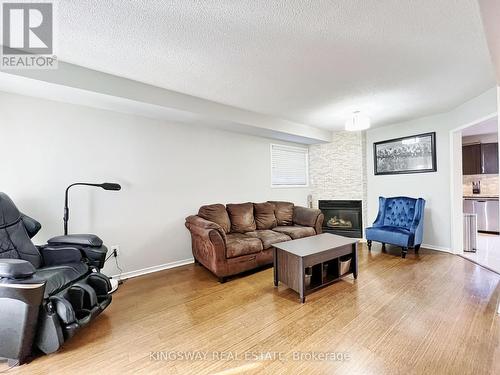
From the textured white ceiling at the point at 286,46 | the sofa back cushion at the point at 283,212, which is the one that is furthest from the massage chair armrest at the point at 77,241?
the sofa back cushion at the point at 283,212

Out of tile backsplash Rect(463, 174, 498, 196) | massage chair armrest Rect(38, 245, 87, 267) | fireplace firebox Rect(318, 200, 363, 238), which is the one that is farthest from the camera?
tile backsplash Rect(463, 174, 498, 196)

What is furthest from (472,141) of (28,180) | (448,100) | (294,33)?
(28,180)

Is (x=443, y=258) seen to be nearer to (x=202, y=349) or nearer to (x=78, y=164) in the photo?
(x=202, y=349)

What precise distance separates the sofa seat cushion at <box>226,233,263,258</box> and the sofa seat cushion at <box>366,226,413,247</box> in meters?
2.12

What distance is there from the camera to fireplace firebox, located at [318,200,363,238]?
4562 mm

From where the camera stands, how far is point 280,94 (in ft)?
9.41

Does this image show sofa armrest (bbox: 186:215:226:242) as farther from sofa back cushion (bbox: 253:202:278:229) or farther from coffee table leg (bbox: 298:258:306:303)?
sofa back cushion (bbox: 253:202:278:229)

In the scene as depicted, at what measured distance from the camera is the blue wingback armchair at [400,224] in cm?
343

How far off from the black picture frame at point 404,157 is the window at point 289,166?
4.74 feet

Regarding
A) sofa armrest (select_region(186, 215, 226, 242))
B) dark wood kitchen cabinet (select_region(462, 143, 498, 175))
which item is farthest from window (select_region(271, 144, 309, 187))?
dark wood kitchen cabinet (select_region(462, 143, 498, 175))

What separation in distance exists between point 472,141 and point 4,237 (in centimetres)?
818

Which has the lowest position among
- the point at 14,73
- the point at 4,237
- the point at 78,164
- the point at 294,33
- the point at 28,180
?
the point at 4,237

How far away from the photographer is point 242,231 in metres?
3.52

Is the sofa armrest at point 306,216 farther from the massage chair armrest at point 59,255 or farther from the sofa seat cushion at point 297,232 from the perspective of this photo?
the massage chair armrest at point 59,255
